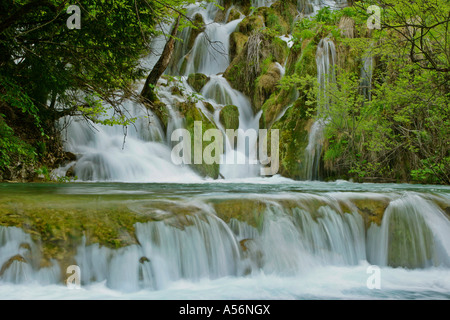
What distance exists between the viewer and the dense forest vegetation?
4.72 meters

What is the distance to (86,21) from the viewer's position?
15.0 ft

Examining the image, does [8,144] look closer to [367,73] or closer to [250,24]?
[367,73]

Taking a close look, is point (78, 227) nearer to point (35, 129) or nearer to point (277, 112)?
point (35, 129)

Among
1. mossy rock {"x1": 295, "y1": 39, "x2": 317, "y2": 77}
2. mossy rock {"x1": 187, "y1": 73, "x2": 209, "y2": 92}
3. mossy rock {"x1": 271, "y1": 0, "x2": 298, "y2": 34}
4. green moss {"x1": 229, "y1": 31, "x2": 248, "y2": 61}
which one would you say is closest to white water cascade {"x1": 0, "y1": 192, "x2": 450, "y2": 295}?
mossy rock {"x1": 295, "y1": 39, "x2": 317, "y2": 77}

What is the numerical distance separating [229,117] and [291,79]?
3047 millimetres

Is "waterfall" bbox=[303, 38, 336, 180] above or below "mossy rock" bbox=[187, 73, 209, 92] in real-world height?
below

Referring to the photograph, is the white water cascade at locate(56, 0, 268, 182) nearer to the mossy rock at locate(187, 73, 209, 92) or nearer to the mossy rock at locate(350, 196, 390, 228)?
the mossy rock at locate(187, 73, 209, 92)

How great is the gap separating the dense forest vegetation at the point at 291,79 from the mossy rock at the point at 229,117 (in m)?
1.07

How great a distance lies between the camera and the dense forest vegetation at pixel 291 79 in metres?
4.72

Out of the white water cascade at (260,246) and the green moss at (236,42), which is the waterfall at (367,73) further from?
the green moss at (236,42)

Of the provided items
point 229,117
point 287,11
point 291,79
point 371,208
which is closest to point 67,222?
point 371,208

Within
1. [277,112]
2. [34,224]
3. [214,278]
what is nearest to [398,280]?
[214,278]

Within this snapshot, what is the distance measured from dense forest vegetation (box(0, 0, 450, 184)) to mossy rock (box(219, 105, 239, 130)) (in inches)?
42.2

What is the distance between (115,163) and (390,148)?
289 inches
